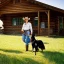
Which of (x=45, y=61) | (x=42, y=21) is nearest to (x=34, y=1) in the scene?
(x=42, y=21)

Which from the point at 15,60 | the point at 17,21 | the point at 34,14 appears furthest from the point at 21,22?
the point at 15,60

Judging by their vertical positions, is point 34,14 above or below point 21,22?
above

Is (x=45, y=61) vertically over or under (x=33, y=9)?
under

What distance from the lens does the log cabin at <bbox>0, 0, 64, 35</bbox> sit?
29422 millimetres

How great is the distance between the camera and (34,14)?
104ft

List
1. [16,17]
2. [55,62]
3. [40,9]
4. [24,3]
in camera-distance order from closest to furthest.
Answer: [55,62]
[40,9]
[24,3]
[16,17]

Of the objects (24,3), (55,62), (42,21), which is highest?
(24,3)

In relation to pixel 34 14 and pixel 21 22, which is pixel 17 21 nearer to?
pixel 21 22

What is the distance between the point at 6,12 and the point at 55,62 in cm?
2229

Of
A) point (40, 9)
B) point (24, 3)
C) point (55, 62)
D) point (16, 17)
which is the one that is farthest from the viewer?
point (16, 17)

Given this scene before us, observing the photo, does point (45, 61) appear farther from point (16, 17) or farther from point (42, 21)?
point (16, 17)

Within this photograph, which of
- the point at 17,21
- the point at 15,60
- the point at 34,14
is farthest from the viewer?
the point at 17,21

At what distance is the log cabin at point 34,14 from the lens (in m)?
29.4

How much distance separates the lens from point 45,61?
31.5 ft
